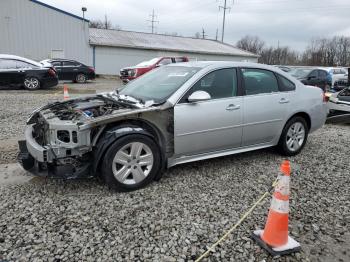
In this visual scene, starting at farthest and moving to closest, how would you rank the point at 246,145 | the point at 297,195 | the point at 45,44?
the point at 45,44 → the point at 246,145 → the point at 297,195

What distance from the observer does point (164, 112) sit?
3988 millimetres

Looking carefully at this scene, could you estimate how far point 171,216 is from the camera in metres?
3.36

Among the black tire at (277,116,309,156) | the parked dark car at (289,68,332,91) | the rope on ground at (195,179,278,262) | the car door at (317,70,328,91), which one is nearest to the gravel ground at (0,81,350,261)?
the rope on ground at (195,179,278,262)

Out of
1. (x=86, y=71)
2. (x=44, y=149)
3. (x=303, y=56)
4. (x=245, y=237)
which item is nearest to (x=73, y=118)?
(x=44, y=149)

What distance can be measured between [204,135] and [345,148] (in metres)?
3.39

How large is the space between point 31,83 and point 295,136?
40.8 feet

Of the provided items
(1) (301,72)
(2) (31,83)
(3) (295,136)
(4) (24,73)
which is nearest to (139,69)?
(2) (31,83)

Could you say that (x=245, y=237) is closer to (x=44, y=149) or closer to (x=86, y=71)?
(x=44, y=149)

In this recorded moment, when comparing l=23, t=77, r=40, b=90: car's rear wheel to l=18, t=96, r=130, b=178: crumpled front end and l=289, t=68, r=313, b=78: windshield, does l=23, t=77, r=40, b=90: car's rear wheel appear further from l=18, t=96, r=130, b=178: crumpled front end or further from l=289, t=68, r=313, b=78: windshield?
l=289, t=68, r=313, b=78: windshield

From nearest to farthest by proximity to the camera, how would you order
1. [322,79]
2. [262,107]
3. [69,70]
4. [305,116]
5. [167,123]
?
[167,123] → [262,107] → [305,116] → [322,79] → [69,70]

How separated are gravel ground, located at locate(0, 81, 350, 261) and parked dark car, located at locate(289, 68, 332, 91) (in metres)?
11.4

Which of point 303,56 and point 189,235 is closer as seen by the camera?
point 189,235

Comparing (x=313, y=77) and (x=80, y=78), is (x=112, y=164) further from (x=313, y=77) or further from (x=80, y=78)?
(x=80, y=78)

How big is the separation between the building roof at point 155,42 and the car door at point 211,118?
2382cm
